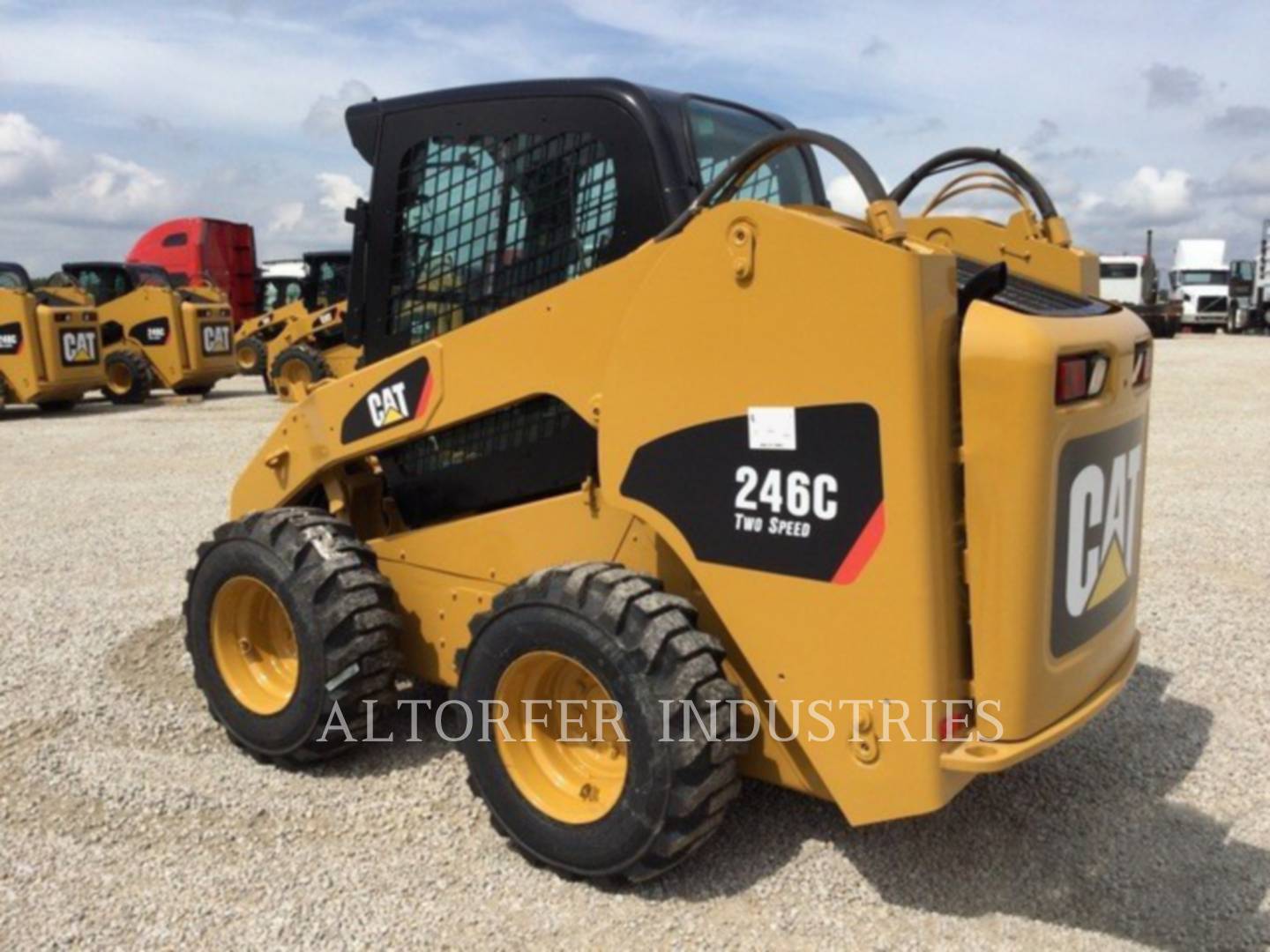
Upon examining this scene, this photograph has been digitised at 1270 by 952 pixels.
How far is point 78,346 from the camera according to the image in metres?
15.2

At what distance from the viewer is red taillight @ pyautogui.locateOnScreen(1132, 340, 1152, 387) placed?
9.52 ft

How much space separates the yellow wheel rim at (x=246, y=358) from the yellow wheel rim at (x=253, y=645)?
1739 centimetres

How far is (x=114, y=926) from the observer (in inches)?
114

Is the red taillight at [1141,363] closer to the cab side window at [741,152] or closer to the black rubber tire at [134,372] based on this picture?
the cab side window at [741,152]

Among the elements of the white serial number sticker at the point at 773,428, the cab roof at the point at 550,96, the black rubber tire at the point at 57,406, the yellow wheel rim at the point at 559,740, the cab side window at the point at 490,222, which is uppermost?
the cab roof at the point at 550,96

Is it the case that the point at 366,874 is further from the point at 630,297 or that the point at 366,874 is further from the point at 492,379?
the point at 630,297

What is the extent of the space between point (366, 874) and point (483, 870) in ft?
1.07

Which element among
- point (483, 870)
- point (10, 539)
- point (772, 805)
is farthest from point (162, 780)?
Answer: point (10, 539)

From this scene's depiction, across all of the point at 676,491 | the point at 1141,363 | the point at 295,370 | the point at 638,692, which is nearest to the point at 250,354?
the point at 295,370

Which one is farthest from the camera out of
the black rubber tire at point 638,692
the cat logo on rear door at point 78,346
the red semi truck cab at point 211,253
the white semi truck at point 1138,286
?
the white semi truck at point 1138,286

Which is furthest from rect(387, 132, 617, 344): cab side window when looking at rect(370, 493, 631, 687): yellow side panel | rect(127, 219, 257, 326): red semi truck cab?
rect(127, 219, 257, 326): red semi truck cab

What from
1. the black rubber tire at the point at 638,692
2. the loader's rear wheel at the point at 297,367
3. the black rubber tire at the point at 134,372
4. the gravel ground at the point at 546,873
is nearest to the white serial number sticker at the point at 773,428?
the black rubber tire at the point at 638,692

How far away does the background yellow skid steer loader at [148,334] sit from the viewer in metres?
16.8

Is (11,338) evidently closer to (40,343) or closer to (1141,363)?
(40,343)
